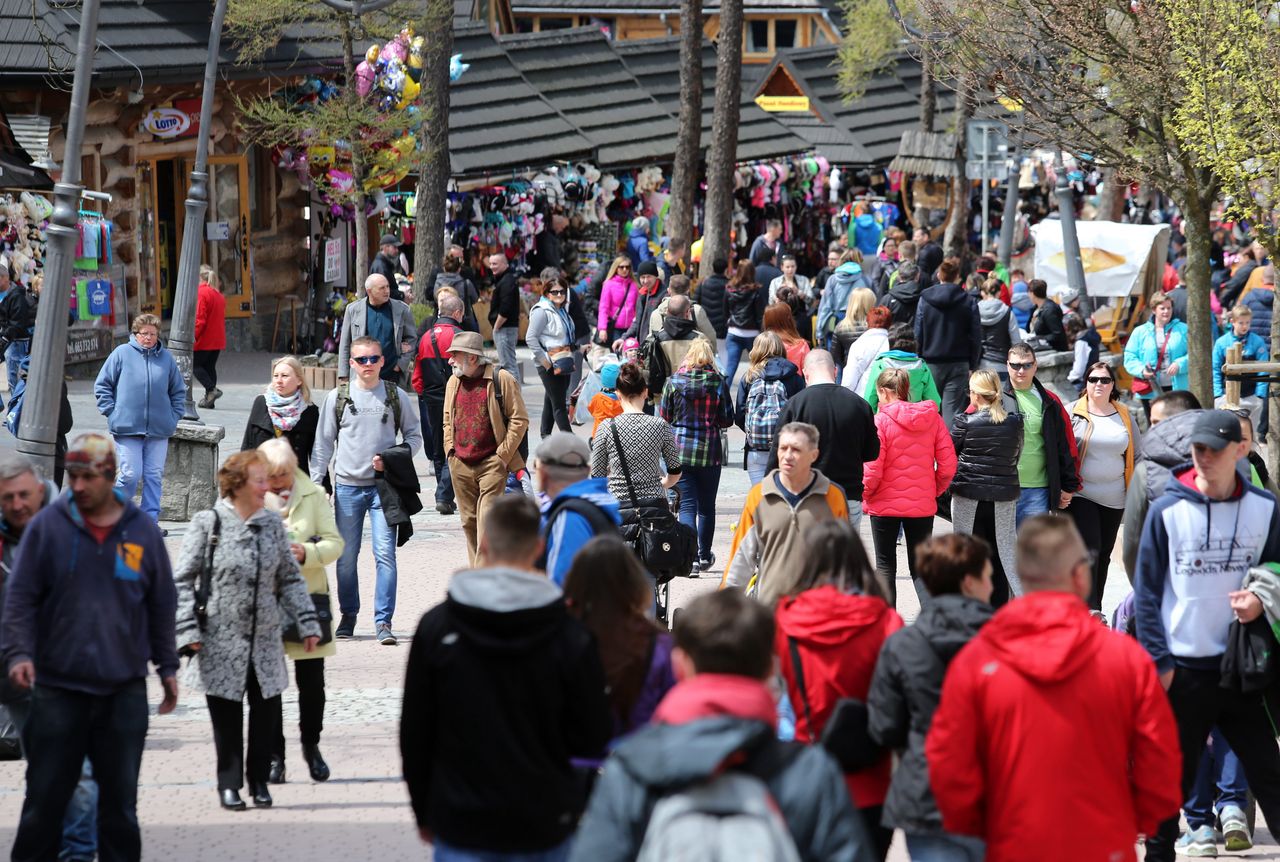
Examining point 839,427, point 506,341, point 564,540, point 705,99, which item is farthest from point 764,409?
point 705,99

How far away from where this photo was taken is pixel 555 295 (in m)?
16.1

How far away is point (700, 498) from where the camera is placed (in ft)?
38.0

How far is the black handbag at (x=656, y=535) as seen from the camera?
365 inches

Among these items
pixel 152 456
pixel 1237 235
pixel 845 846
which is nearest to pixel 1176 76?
pixel 152 456

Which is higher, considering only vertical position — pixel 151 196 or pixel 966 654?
pixel 151 196

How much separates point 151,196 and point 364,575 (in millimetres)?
12680

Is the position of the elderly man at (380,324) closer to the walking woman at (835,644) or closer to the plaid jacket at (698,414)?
the plaid jacket at (698,414)

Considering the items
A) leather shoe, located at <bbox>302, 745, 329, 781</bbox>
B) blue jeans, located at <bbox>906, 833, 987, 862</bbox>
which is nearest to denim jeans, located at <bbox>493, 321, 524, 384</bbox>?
leather shoe, located at <bbox>302, 745, 329, 781</bbox>

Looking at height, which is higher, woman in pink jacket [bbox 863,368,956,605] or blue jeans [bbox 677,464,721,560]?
woman in pink jacket [bbox 863,368,956,605]

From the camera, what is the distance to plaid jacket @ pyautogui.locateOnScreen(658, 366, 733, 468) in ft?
37.1

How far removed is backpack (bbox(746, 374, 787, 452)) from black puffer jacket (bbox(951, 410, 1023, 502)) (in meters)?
1.45

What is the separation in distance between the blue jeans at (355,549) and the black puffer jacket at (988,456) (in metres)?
3.26

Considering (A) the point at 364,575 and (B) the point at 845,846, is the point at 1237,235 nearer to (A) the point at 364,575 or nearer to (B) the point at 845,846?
(A) the point at 364,575

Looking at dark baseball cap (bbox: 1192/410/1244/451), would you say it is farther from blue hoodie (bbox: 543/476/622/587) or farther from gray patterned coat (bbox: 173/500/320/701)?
gray patterned coat (bbox: 173/500/320/701)
